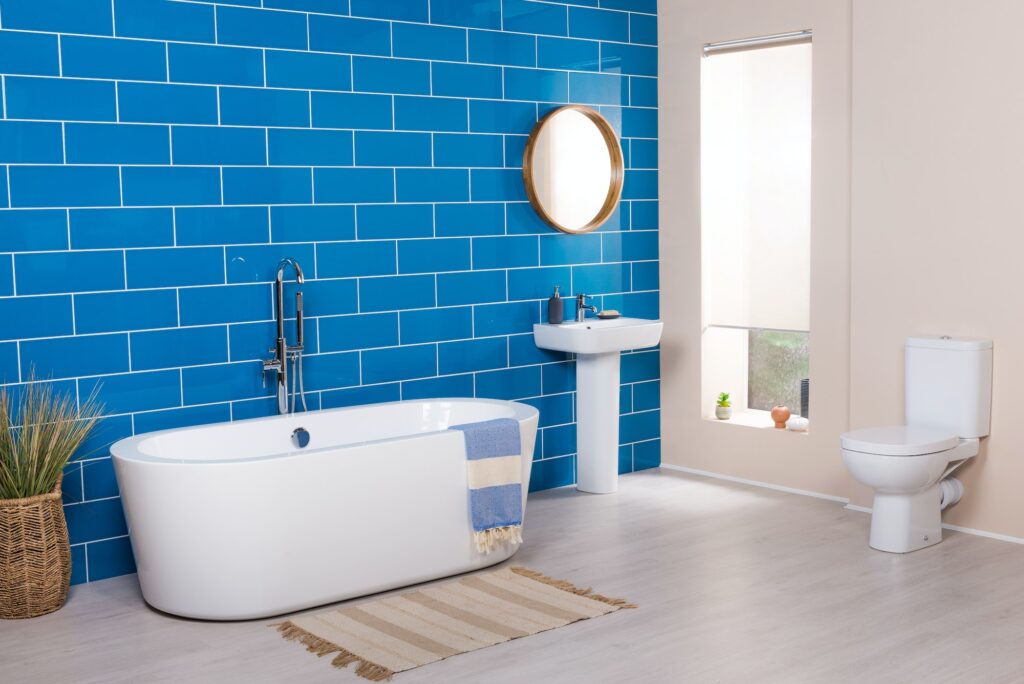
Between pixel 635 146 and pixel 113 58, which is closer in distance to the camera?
pixel 113 58

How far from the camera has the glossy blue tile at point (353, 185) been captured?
4996 mm

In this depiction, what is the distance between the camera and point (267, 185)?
4.84 metres

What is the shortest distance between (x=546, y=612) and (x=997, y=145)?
2.75m

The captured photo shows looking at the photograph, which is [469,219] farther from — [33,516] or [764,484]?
[33,516]

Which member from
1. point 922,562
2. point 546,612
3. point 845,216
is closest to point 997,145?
point 845,216

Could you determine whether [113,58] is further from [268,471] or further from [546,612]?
[546,612]

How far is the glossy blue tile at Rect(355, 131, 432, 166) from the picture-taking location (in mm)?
5105

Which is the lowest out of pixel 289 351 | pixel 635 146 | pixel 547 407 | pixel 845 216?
pixel 547 407

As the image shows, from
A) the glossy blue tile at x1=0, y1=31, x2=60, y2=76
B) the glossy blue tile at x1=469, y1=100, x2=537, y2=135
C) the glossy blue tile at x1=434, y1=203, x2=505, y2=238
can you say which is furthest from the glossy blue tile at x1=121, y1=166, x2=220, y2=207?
the glossy blue tile at x1=469, y1=100, x2=537, y2=135

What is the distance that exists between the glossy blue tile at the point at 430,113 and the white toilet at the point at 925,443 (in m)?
2.34

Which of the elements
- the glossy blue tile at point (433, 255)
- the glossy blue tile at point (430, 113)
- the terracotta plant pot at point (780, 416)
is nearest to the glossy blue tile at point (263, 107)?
the glossy blue tile at point (430, 113)

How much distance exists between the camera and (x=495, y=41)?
219 inches

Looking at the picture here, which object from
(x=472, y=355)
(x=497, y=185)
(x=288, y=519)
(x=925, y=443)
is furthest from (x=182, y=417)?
(x=925, y=443)

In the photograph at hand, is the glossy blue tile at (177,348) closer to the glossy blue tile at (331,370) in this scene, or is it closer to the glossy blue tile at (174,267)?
the glossy blue tile at (174,267)
